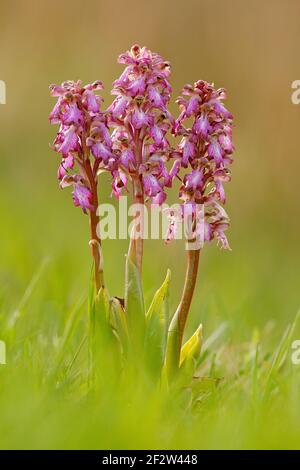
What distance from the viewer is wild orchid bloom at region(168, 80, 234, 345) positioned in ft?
10.4

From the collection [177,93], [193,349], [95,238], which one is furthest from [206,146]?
[177,93]

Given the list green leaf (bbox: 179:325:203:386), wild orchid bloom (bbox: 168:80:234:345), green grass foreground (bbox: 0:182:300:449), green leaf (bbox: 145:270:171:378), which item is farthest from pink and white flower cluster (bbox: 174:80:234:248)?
green grass foreground (bbox: 0:182:300:449)

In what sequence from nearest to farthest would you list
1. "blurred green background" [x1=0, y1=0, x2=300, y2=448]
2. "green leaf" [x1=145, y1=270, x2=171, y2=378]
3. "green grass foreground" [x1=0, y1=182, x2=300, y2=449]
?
1. "green grass foreground" [x1=0, y1=182, x2=300, y2=449]
2. "green leaf" [x1=145, y1=270, x2=171, y2=378]
3. "blurred green background" [x1=0, y1=0, x2=300, y2=448]

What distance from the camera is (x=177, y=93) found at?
26.0ft

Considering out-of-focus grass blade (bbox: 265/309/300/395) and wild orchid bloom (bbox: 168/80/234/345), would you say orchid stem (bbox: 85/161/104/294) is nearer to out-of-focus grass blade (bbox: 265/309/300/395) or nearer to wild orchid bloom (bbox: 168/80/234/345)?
wild orchid bloom (bbox: 168/80/234/345)

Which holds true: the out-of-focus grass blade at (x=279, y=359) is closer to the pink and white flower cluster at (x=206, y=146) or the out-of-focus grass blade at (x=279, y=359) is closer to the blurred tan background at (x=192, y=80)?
the pink and white flower cluster at (x=206, y=146)

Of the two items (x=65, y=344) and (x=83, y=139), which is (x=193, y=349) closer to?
(x=65, y=344)

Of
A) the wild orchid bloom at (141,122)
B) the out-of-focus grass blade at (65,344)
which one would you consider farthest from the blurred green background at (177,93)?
the wild orchid bloom at (141,122)

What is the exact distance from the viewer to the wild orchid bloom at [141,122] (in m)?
3.15

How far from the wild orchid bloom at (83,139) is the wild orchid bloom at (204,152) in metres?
0.28

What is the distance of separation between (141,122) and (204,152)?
0.27 m

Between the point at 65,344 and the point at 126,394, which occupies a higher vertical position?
the point at 65,344
